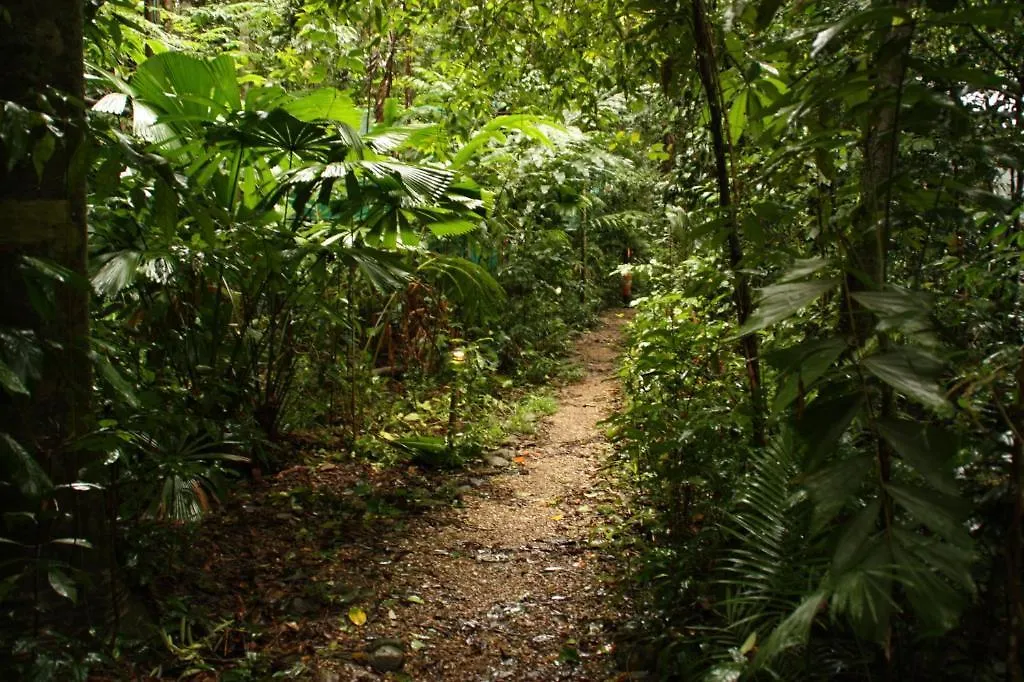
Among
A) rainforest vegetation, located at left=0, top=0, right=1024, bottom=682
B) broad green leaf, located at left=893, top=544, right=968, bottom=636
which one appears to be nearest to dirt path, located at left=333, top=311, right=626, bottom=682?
rainforest vegetation, located at left=0, top=0, right=1024, bottom=682

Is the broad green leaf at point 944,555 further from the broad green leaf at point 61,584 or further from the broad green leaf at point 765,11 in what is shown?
the broad green leaf at point 61,584

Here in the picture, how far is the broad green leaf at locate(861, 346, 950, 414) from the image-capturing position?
48.9 inches

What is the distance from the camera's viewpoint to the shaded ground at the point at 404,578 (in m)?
2.95

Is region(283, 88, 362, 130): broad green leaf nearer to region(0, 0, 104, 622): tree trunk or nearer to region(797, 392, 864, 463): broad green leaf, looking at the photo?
region(0, 0, 104, 622): tree trunk

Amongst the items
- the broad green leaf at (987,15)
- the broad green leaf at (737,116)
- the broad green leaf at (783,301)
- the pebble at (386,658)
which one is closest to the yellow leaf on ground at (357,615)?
the pebble at (386,658)

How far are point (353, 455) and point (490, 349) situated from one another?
2855 mm

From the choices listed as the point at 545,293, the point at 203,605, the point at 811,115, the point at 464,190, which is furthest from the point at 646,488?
the point at 545,293

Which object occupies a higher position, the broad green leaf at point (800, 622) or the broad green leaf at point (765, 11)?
the broad green leaf at point (765, 11)

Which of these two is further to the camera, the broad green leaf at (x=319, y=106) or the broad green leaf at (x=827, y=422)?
the broad green leaf at (x=319, y=106)

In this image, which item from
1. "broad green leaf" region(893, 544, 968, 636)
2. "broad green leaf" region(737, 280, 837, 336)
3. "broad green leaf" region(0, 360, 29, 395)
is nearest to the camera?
"broad green leaf" region(893, 544, 968, 636)

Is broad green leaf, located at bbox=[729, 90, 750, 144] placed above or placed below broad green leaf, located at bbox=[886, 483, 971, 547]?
above

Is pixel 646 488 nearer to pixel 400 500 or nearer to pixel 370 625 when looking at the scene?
pixel 400 500

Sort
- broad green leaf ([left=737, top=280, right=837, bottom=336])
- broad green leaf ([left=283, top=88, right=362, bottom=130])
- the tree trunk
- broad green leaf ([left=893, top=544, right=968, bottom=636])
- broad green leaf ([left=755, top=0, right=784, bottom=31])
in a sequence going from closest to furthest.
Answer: broad green leaf ([left=893, top=544, right=968, bottom=636]), broad green leaf ([left=737, top=280, right=837, bottom=336]), broad green leaf ([left=755, top=0, right=784, bottom=31]), the tree trunk, broad green leaf ([left=283, top=88, right=362, bottom=130])

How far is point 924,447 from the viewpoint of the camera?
4.38ft
